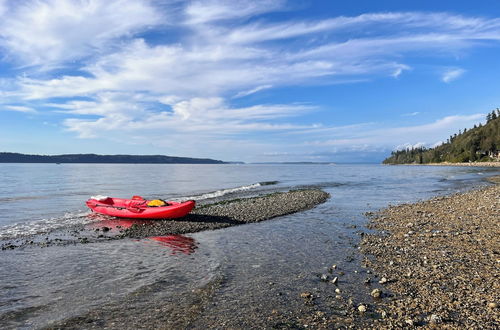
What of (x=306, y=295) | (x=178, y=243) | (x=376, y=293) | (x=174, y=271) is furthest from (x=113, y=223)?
(x=376, y=293)

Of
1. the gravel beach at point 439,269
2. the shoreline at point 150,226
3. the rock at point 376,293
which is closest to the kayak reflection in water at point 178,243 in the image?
the shoreline at point 150,226

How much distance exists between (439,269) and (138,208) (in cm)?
1944

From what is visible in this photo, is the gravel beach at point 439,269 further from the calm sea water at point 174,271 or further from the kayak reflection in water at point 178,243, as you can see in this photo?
the kayak reflection in water at point 178,243

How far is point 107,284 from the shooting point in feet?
35.1

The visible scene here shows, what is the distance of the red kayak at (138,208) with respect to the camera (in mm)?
22500

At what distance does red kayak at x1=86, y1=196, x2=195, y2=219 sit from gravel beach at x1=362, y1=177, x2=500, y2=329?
12555mm

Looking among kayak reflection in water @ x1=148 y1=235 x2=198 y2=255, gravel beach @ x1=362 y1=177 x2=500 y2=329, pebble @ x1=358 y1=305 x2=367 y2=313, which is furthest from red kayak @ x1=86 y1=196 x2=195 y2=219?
pebble @ x1=358 y1=305 x2=367 y2=313

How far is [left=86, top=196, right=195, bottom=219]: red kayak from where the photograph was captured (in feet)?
73.8

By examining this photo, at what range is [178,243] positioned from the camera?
16.6m

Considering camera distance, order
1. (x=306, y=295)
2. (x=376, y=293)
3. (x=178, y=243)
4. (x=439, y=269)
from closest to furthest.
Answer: (x=376, y=293)
(x=306, y=295)
(x=439, y=269)
(x=178, y=243)

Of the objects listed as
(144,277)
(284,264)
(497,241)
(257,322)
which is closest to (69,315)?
(144,277)

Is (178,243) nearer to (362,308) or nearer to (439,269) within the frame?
(362,308)

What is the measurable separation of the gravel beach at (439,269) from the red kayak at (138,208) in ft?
41.2

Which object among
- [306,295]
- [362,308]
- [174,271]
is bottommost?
[174,271]
